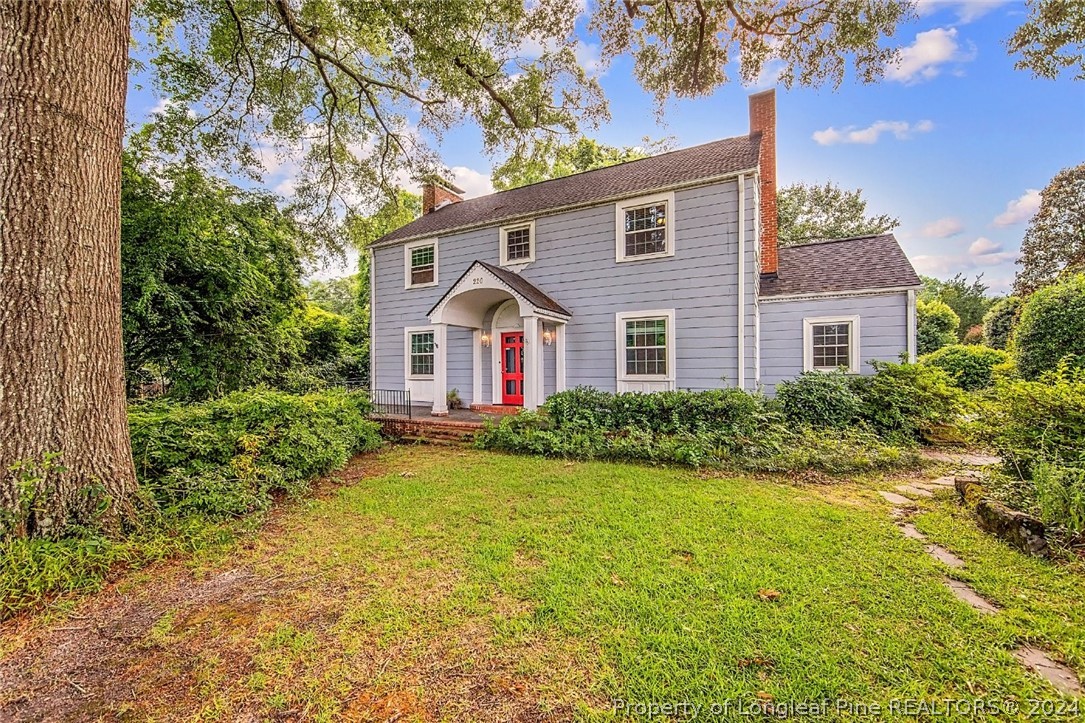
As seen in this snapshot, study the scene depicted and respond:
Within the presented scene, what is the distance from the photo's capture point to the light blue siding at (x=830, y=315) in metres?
9.64

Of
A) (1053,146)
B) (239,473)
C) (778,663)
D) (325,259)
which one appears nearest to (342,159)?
(325,259)

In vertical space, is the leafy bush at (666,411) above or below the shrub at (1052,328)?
below

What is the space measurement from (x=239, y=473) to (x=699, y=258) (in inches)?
358

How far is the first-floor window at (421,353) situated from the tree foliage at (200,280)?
3439mm

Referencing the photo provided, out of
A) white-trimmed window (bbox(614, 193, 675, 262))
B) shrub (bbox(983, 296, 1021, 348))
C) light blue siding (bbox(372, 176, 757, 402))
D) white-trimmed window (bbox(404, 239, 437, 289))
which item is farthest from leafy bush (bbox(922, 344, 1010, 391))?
white-trimmed window (bbox(404, 239, 437, 289))

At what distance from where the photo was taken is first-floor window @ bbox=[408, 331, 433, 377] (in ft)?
40.0

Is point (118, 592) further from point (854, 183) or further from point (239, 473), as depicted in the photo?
point (854, 183)

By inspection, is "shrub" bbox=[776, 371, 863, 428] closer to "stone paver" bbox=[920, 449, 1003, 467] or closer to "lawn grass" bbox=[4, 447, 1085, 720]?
"stone paver" bbox=[920, 449, 1003, 467]

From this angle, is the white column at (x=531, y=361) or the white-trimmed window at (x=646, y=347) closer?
the white column at (x=531, y=361)

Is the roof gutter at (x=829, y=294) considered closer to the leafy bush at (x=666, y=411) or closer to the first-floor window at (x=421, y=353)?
the leafy bush at (x=666, y=411)

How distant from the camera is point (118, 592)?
3064 millimetres

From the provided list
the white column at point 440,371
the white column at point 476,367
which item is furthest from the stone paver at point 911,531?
the white column at point 476,367

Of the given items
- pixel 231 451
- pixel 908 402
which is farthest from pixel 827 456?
pixel 231 451

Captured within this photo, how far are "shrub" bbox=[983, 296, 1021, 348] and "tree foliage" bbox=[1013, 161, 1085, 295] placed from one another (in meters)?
2.62
